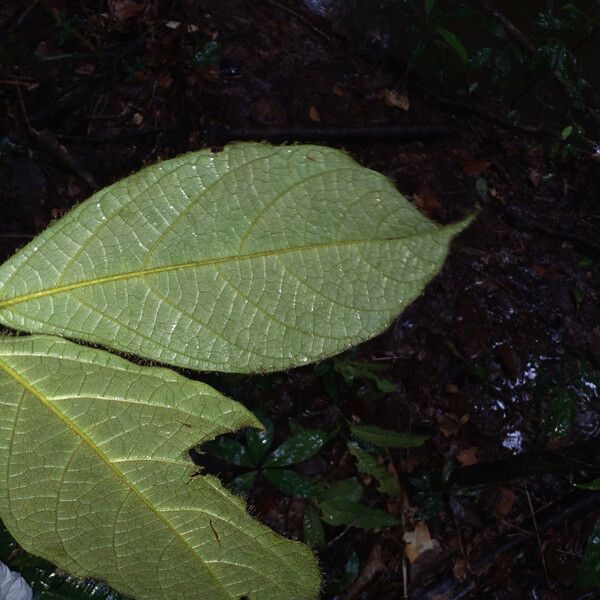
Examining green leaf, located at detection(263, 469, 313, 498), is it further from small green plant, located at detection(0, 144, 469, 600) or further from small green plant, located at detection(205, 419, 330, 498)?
small green plant, located at detection(0, 144, 469, 600)

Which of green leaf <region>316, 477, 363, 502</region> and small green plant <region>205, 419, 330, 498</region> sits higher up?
small green plant <region>205, 419, 330, 498</region>

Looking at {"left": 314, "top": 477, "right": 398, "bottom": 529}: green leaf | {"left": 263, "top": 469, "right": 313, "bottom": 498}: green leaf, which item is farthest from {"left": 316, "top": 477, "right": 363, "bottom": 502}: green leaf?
{"left": 263, "top": 469, "right": 313, "bottom": 498}: green leaf

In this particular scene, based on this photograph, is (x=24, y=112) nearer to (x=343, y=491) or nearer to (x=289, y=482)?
(x=289, y=482)

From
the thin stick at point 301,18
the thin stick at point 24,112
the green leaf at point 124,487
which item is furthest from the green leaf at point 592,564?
the thin stick at point 301,18

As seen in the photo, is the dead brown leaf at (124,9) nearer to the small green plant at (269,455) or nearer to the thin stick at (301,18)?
the thin stick at (301,18)

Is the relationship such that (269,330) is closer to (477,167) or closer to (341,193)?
(341,193)

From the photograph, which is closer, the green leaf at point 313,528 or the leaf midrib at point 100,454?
the leaf midrib at point 100,454
